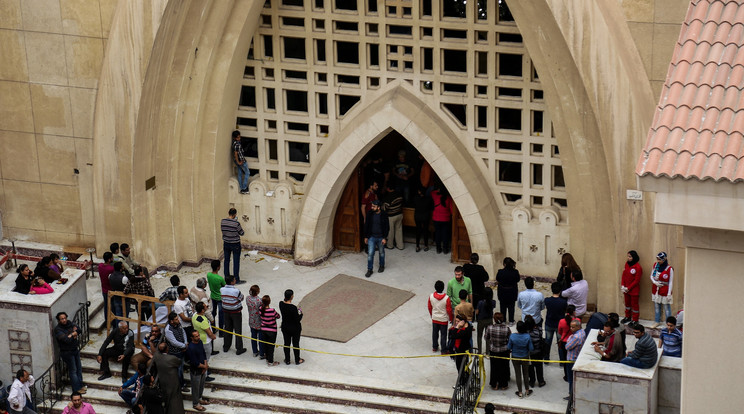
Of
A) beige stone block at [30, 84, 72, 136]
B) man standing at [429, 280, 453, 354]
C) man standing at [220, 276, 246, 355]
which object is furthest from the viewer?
beige stone block at [30, 84, 72, 136]

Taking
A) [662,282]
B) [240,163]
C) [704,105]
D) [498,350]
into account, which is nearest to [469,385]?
[498,350]

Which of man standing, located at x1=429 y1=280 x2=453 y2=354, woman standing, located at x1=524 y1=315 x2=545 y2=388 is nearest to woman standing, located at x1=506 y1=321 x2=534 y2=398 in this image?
woman standing, located at x1=524 y1=315 x2=545 y2=388

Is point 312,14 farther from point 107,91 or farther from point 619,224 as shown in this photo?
Answer: point 619,224

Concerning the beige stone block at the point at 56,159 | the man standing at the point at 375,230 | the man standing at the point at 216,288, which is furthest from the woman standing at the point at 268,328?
the beige stone block at the point at 56,159

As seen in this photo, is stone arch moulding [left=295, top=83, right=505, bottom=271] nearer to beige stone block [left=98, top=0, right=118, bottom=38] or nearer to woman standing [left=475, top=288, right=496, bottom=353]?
woman standing [left=475, top=288, right=496, bottom=353]

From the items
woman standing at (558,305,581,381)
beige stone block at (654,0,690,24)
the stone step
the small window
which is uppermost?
beige stone block at (654,0,690,24)

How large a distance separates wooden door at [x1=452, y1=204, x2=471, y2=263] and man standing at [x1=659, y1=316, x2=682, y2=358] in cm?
614

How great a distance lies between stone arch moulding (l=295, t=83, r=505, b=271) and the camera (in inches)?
938

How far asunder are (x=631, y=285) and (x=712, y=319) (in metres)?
7.92

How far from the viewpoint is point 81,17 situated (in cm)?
2375

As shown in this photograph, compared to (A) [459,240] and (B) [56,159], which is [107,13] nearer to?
(B) [56,159]

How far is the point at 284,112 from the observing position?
2522 centimetres

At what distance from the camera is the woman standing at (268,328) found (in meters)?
21.4

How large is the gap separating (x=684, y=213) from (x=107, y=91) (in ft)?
44.3
